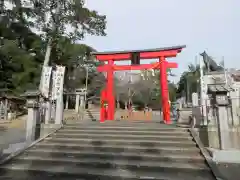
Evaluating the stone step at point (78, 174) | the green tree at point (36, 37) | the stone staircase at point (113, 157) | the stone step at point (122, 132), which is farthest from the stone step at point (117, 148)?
the green tree at point (36, 37)

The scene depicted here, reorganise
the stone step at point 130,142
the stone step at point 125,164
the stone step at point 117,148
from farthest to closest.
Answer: the stone step at point 130,142 < the stone step at point 117,148 < the stone step at point 125,164

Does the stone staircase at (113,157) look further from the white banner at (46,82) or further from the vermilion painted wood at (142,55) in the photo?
the vermilion painted wood at (142,55)

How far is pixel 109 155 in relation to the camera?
575 cm

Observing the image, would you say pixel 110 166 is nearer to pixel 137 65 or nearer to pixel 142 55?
pixel 137 65

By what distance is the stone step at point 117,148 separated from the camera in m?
5.82

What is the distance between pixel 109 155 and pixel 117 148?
49 centimetres

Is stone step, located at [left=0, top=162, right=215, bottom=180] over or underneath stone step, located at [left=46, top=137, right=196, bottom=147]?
underneath

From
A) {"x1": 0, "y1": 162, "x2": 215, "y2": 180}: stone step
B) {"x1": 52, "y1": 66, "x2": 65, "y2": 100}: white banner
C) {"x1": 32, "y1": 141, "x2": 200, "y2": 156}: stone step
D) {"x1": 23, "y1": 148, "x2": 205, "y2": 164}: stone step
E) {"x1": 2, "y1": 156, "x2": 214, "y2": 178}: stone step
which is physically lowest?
{"x1": 0, "y1": 162, "x2": 215, "y2": 180}: stone step

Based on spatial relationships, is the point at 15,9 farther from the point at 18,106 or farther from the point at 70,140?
the point at 70,140

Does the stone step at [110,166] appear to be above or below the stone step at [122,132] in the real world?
below

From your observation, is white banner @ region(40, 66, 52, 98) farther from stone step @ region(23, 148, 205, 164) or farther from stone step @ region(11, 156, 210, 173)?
stone step @ region(11, 156, 210, 173)

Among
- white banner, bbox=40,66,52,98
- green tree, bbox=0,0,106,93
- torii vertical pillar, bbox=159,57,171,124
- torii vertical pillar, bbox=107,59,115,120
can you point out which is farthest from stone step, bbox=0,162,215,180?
green tree, bbox=0,0,106,93

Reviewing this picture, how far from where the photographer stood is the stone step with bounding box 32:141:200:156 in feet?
19.1

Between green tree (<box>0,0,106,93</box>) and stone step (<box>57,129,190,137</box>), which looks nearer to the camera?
stone step (<box>57,129,190,137</box>)
